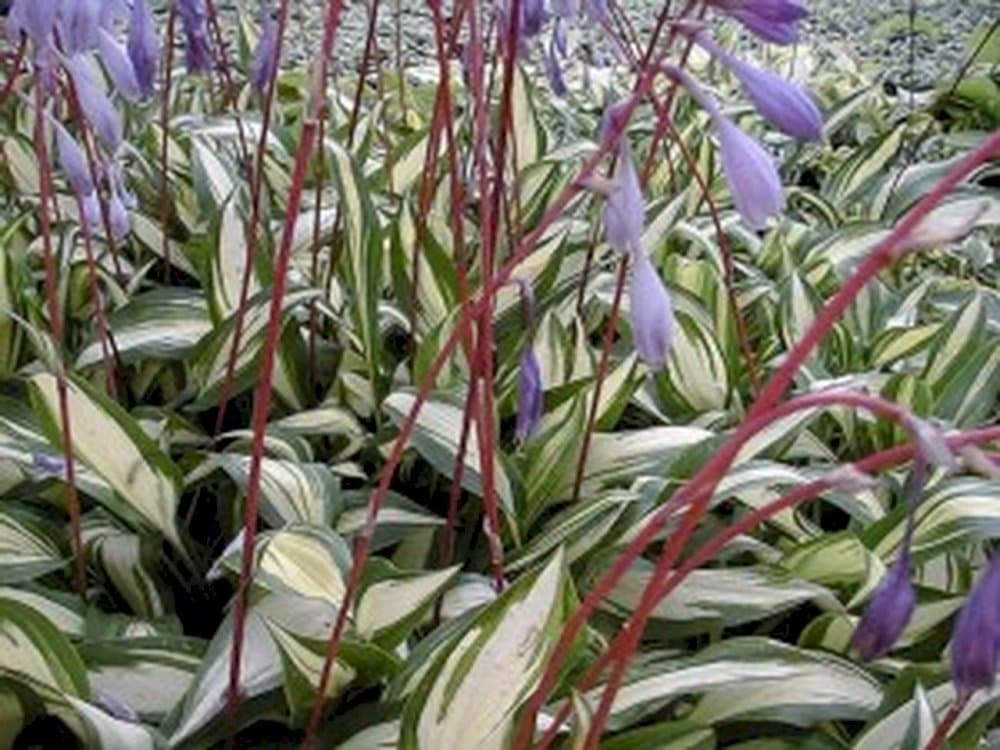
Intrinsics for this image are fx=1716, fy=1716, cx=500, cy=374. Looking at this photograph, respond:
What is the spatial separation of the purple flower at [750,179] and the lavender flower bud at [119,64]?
596mm

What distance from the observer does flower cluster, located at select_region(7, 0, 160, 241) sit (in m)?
1.08

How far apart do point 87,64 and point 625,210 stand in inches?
22.2

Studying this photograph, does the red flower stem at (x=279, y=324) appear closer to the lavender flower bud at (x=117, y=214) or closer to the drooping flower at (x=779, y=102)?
the drooping flower at (x=779, y=102)

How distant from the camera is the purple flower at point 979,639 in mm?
657

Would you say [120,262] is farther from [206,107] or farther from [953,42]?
[953,42]

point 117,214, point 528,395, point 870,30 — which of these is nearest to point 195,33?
point 117,214

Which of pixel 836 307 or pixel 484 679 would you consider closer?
pixel 836 307

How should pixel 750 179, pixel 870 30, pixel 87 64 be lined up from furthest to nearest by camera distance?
pixel 870 30 < pixel 87 64 < pixel 750 179

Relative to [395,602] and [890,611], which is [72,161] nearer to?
[395,602]

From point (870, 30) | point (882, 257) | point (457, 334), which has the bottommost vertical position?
point (870, 30)

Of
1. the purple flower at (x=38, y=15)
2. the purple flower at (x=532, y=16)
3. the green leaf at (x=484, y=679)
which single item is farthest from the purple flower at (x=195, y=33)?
the green leaf at (x=484, y=679)

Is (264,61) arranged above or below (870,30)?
above

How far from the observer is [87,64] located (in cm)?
129

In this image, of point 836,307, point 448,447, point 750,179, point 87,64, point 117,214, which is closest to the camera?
point 836,307
